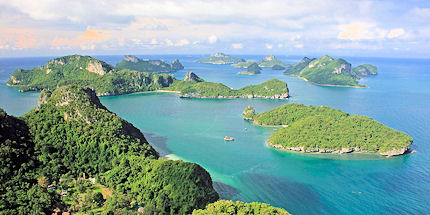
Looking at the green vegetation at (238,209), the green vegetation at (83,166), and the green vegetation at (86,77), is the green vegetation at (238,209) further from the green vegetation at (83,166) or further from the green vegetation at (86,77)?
the green vegetation at (86,77)

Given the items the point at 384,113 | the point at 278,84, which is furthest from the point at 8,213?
the point at 278,84

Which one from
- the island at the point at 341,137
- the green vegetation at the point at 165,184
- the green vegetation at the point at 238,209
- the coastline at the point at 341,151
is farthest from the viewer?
the island at the point at 341,137

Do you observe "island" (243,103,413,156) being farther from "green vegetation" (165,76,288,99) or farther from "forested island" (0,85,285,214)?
"green vegetation" (165,76,288,99)

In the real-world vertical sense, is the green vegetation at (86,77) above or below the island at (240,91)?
above

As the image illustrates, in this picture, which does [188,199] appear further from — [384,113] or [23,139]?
[384,113]

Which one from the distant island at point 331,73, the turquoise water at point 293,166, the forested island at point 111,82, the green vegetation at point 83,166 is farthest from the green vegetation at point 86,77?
the distant island at point 331,73

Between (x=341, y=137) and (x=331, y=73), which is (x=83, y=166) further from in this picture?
(x=331, y=73)

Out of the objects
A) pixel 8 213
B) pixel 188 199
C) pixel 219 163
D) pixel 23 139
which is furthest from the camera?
pixel 219 163
